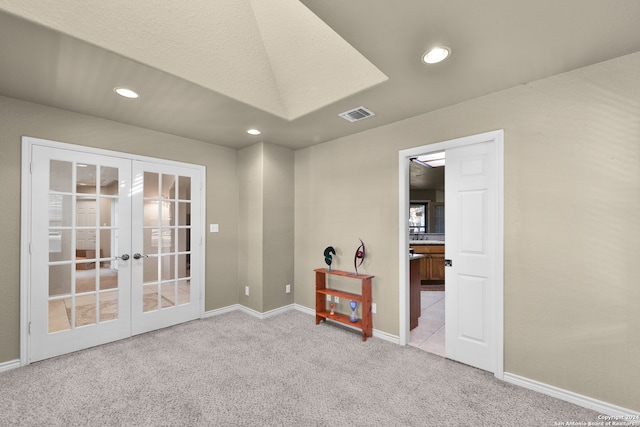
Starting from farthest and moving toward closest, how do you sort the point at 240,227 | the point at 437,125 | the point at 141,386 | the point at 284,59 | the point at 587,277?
1. the point at 240,227
2. the point at 437,125
3. the point at 284,59
4. the point at 141,386
5. the point at 587,277

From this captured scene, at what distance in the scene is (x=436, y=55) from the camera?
1.91 meters

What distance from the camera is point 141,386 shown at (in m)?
2.26

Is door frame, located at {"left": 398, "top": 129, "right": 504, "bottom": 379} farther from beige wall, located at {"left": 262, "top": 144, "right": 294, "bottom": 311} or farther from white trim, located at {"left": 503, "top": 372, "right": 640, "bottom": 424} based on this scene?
beige wall, located at {"left": 262, "top": 144, "right": 294, "bottom": 311}

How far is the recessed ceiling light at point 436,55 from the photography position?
1.85 meters

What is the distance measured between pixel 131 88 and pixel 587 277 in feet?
12.7

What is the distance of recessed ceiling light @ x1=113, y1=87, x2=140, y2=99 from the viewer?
7.80 ft

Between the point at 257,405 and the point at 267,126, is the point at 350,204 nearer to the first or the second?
the point at 267,126

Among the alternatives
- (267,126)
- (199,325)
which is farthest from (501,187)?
(199,325)

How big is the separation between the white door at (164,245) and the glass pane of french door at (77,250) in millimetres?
123

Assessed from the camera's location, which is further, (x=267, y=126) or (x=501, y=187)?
(x=267, y=126)

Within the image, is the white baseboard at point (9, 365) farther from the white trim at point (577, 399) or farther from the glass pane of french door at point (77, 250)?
the white trim at point (577, 399)

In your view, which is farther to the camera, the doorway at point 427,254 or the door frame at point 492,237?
the doorway at point 427,254

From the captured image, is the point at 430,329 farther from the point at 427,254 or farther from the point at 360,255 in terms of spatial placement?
the point at 427,254

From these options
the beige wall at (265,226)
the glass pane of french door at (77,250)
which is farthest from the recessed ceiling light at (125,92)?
the beige wall at (265,226)
